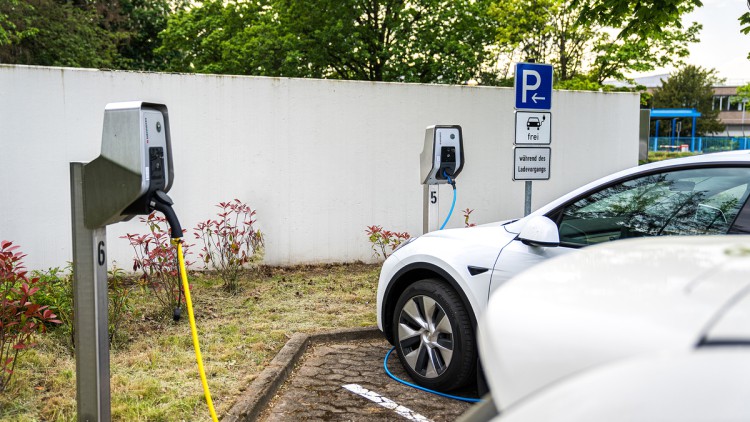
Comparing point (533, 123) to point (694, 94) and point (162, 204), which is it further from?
point (694, 94)

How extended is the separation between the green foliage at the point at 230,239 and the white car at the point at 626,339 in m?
6.09

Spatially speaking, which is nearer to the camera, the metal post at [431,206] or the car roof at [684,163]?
the car roof at [684,163]

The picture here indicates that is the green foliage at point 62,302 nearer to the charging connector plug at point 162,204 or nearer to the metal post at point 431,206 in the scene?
the charging connector plug at point 162,204

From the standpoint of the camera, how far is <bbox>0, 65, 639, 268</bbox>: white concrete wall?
7164 millimetres

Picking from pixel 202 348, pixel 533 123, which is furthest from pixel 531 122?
pixel 202 348

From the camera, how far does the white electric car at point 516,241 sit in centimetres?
356

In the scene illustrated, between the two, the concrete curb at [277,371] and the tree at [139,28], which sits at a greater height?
the tree at [139,28]

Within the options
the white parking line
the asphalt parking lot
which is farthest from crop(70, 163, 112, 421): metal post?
the white parking line

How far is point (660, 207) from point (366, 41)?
16.0 metres

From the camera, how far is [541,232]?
12.0 feet

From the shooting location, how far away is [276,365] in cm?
459

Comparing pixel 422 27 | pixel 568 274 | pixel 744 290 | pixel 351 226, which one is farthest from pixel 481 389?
pixel 422 27

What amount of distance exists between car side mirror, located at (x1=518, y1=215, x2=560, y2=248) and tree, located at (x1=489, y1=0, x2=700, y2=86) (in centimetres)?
1623

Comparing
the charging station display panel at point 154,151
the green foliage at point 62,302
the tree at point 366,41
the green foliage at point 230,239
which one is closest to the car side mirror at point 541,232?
the charging station display panel at point 154,151
